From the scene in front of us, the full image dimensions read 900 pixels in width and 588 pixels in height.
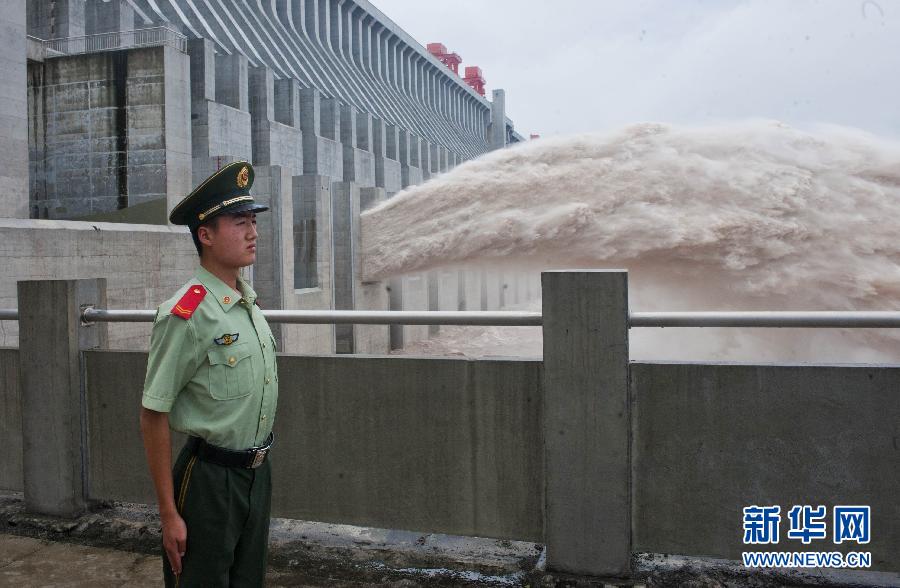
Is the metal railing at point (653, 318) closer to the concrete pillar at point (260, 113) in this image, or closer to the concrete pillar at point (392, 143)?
the concrete pillar at point (260, 113)

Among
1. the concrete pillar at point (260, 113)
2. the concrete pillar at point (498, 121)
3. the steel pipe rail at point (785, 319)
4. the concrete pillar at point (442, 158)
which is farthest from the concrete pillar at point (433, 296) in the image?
the concrete pillar at point (498, 121)

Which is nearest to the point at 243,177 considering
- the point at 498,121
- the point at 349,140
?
the point at 349,140

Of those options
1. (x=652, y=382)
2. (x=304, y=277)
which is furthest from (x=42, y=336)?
(x=304, y=277)

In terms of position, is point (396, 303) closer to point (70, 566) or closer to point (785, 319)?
point (70, 566)

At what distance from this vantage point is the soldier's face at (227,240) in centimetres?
249

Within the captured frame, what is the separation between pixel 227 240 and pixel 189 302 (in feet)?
0.84

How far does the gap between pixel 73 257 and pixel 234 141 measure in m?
13.2

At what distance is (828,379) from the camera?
329 centimetres

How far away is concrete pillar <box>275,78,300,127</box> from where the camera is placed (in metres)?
32.5

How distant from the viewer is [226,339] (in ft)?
7.94

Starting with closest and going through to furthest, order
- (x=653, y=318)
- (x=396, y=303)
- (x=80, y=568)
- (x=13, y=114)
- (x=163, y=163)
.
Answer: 1. (x=653, y=318)
2. (x=80, y=568)
3. (x=13, y=114)
4. (x=163, y=163)
5. (x=396, y=303)

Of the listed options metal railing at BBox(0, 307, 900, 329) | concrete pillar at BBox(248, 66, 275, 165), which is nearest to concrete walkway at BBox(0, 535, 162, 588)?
metal railing at BBox(0, 307, 900, 329)

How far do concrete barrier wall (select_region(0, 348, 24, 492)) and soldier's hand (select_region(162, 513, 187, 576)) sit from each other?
283 cm

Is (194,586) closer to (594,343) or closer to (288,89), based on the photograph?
(594,343)
